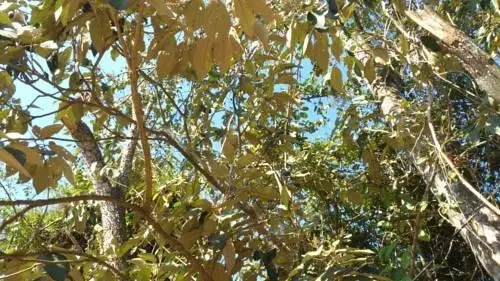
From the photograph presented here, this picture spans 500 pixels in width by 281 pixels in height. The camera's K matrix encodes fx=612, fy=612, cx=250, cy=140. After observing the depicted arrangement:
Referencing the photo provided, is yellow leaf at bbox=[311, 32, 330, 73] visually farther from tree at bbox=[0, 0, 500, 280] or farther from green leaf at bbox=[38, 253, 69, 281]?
green leaf at bbox=[38, 253, 69, 281]

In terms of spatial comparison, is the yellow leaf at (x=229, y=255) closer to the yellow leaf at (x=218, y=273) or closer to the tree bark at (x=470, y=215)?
the yellow leaf at (x=218, y=273)

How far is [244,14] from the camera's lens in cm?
90

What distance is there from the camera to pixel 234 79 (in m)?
1.90

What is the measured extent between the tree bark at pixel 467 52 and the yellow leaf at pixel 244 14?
1.00 metres

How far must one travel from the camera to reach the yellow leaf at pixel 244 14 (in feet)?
2.92

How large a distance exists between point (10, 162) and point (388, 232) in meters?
2.53


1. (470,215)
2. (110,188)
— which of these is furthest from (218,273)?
(110,188)

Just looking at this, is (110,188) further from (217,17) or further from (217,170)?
(217,17)

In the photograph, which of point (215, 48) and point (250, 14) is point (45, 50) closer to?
point (215, 48)

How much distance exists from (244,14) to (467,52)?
1082mm

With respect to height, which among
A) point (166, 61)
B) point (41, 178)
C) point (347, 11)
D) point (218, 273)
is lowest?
point (218, 273)

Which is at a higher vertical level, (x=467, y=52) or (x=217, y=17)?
(x=467, y=52)

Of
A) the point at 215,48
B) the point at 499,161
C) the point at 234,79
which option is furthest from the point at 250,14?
the point at 499,161

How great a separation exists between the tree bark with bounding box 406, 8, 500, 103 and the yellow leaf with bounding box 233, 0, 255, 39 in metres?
1.00
